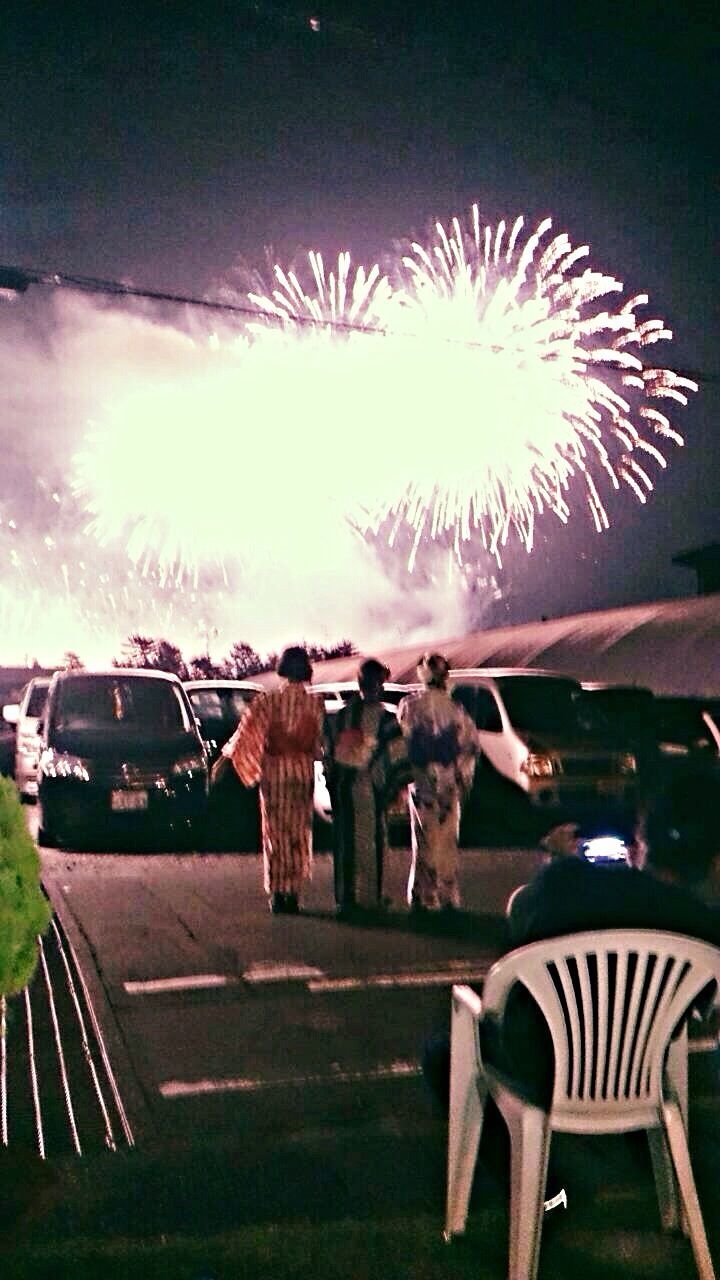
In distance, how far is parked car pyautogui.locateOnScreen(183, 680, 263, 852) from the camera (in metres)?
13.8

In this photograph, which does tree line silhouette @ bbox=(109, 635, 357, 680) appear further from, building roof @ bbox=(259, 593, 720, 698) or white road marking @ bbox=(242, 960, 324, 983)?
white road marking @ bbox=(242, 960, 324, 983)

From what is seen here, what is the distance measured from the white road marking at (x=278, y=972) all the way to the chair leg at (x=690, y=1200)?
3.68m

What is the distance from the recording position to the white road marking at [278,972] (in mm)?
7012

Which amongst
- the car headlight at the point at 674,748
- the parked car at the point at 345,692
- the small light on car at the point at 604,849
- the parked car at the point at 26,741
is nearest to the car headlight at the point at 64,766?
the parked car at the point at 26,741

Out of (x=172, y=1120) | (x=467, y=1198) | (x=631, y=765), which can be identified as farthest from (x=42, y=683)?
(x=467, y=1198)

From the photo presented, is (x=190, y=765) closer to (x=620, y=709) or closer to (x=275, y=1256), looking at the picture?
(x=620, y=709)

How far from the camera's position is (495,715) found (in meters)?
13.7

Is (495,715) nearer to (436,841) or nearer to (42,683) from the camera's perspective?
(436,841)

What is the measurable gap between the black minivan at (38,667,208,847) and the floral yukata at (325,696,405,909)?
4156 millimetres

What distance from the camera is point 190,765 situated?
43.1 ft

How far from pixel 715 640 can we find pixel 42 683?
15.8 metres

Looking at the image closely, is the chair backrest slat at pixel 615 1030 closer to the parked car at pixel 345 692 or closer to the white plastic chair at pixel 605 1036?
the white plastic chair at pixel 605 1036

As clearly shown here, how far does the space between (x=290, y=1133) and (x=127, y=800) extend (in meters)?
8.11

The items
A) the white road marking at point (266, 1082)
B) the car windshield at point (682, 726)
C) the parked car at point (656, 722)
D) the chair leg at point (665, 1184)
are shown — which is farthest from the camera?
the car windshield at point (682, 726)
